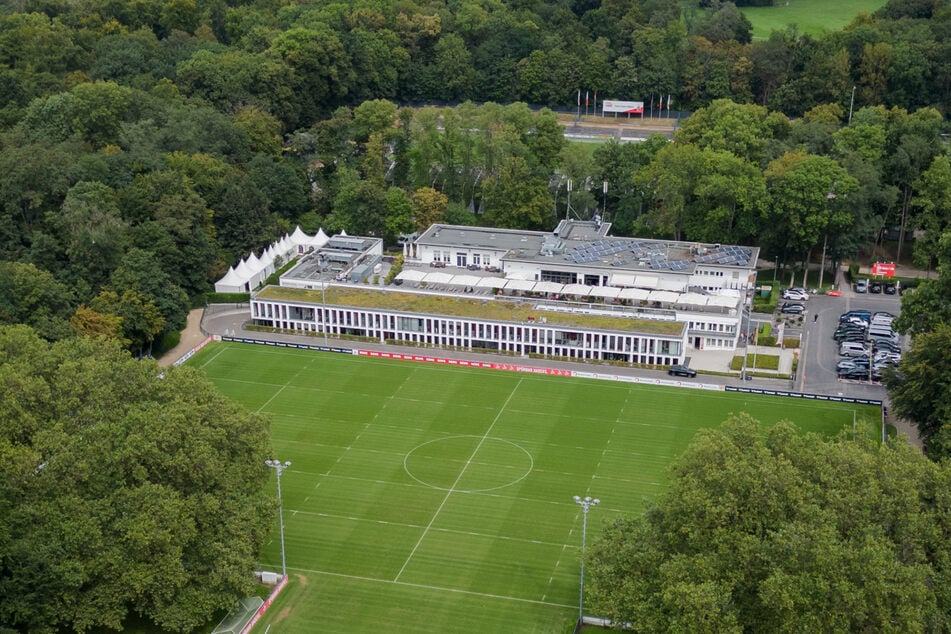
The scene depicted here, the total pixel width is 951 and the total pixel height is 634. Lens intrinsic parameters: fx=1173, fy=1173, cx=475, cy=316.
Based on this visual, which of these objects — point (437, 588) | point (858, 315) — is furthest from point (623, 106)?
point (437, 588)

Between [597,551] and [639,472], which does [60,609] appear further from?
[639,472]

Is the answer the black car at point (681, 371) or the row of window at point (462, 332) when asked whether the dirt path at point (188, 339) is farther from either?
the black car at point (681, 371)

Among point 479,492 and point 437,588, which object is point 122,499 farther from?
point 479,492

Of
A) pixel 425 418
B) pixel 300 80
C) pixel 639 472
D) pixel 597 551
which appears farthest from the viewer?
pixel 300 80

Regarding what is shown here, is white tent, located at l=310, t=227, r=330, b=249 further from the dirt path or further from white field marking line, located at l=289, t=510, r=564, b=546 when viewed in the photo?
white field marking line, located at l=289, t=510, r=564, b=546

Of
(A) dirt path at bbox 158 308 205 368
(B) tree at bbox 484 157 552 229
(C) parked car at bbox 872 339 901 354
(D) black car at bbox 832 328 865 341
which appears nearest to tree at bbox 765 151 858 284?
(D) black car at bbox 832 328 865 341

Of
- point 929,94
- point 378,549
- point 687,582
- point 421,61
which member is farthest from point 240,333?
point 929,94

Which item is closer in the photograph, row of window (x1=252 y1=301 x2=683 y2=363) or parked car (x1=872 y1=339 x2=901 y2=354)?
row of window (x1=252 y1=301 x2=683 y2=363)
